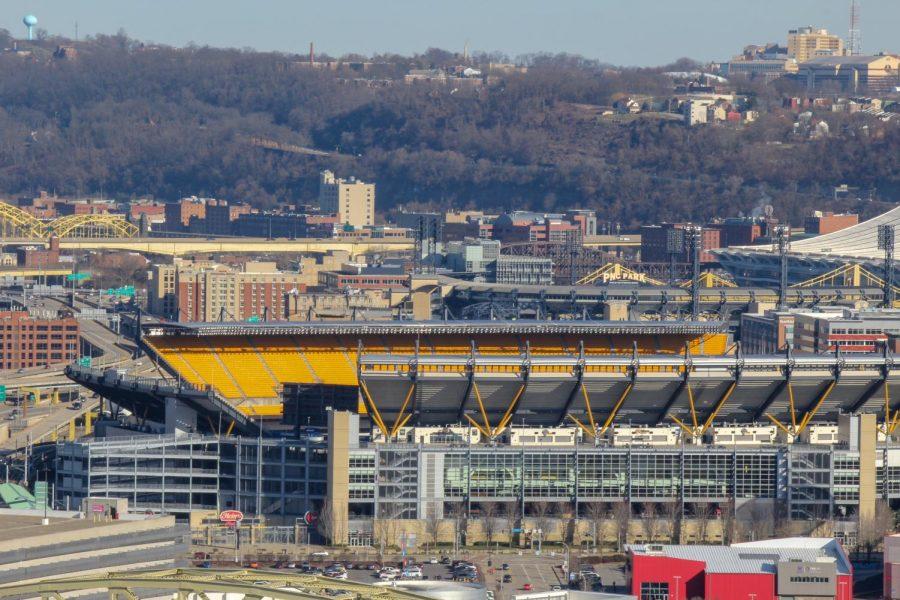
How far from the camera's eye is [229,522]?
1556 inches

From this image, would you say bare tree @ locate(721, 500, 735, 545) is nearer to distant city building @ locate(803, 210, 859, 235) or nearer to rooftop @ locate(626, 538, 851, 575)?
rooftop @ locate(626, 538, 851, 575)

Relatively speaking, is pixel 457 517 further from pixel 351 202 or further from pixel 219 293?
pixel 351 202

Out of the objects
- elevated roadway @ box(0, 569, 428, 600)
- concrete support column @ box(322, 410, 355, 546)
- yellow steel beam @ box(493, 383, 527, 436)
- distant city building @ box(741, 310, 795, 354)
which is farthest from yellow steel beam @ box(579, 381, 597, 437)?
elevated roadway @ box(0, 569, 428, 600)

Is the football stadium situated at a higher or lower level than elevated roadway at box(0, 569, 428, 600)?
lower

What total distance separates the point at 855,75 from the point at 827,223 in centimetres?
6085

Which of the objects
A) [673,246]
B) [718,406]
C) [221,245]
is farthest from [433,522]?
[221,245]

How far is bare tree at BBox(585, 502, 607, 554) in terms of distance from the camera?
39.8 m

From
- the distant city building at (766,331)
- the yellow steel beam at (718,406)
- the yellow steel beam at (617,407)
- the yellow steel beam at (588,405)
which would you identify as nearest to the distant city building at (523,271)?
the distant city building at (766,331)

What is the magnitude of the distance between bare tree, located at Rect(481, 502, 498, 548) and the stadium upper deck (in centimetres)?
457

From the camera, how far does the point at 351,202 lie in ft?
419

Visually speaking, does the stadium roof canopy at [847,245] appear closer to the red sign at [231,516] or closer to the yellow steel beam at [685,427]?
the yellow steel beam at [685,427]

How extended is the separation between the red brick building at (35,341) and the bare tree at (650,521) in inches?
1353

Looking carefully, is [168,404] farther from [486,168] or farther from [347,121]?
[347,121]

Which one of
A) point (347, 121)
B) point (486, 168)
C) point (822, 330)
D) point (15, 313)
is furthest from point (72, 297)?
point (347, 121)
